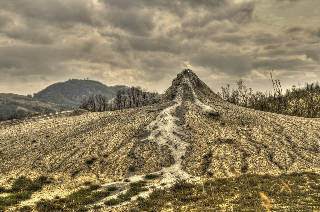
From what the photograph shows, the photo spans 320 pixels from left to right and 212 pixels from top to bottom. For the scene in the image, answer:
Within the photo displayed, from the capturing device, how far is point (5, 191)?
2970 centimetres

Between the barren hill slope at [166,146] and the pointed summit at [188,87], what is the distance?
35 cm

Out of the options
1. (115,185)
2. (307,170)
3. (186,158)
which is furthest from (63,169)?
(307,170)

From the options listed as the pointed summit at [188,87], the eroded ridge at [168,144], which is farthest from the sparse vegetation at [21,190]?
the pointed summit at [188,87]

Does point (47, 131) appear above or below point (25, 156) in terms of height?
above

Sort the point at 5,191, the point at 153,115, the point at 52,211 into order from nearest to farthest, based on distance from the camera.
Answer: the point at 52,211 → the point at 5,191 → the point at 153,115

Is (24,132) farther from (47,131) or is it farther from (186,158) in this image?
(186,158)

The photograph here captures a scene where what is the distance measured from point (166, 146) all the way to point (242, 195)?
1873 cm

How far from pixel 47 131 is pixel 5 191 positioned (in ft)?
79.4

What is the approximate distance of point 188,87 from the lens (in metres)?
57.2

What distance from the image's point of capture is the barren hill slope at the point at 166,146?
33844 millimetres

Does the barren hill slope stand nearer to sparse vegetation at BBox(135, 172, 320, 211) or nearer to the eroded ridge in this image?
the eroded ridge

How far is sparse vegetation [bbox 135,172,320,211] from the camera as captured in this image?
18.5m

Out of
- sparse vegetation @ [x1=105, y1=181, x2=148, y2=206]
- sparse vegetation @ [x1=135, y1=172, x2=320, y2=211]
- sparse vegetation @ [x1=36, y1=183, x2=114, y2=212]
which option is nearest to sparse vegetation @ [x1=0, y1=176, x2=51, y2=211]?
sparse vegetation @ [x1=36, y1=183, x2=114, y2=212]

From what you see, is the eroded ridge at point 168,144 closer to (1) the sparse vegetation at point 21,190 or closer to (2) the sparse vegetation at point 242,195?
(2) the sparse vegetation at point 242,195
